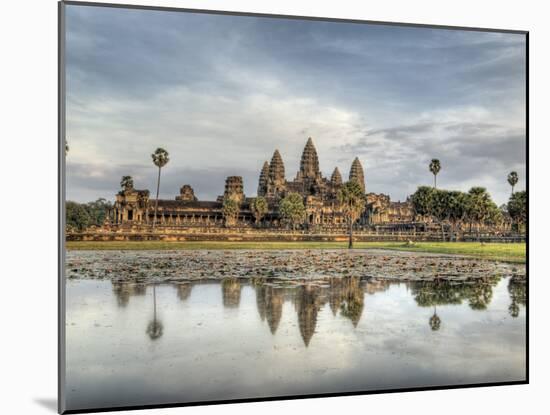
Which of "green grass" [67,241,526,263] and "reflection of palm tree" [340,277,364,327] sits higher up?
"green grass" [67,241,526,263]

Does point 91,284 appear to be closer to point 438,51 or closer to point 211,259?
point 211,259

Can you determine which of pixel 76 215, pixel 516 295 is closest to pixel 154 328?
pixel 76 215

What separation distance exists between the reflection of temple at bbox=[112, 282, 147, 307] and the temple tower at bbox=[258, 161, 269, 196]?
2.69 meters

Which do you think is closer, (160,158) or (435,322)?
(160,158)

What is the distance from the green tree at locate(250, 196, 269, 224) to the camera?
12.2 m

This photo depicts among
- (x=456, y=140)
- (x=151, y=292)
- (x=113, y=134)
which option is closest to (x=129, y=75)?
(x=113, y=134)

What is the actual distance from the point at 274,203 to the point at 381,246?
7.68 feet

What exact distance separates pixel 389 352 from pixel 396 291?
1242 mm

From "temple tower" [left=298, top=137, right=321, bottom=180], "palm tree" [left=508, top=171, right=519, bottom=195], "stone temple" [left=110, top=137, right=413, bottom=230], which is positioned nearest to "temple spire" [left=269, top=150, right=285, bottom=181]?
"stone temple" [left=110, top=137, right=413, bottom=230]

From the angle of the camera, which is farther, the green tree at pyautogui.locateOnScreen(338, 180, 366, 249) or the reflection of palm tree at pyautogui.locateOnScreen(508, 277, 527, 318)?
the green tree at pyautogui.locateOnScreen(338, 180, 366, 249)

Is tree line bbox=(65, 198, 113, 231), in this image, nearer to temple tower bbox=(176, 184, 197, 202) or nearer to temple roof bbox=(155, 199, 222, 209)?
temple roof bbox=(155, 199, 222, 209)

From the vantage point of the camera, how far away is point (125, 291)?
991cm

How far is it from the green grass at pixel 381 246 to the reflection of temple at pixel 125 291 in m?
0.56

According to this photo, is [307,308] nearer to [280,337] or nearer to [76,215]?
[280,337]
